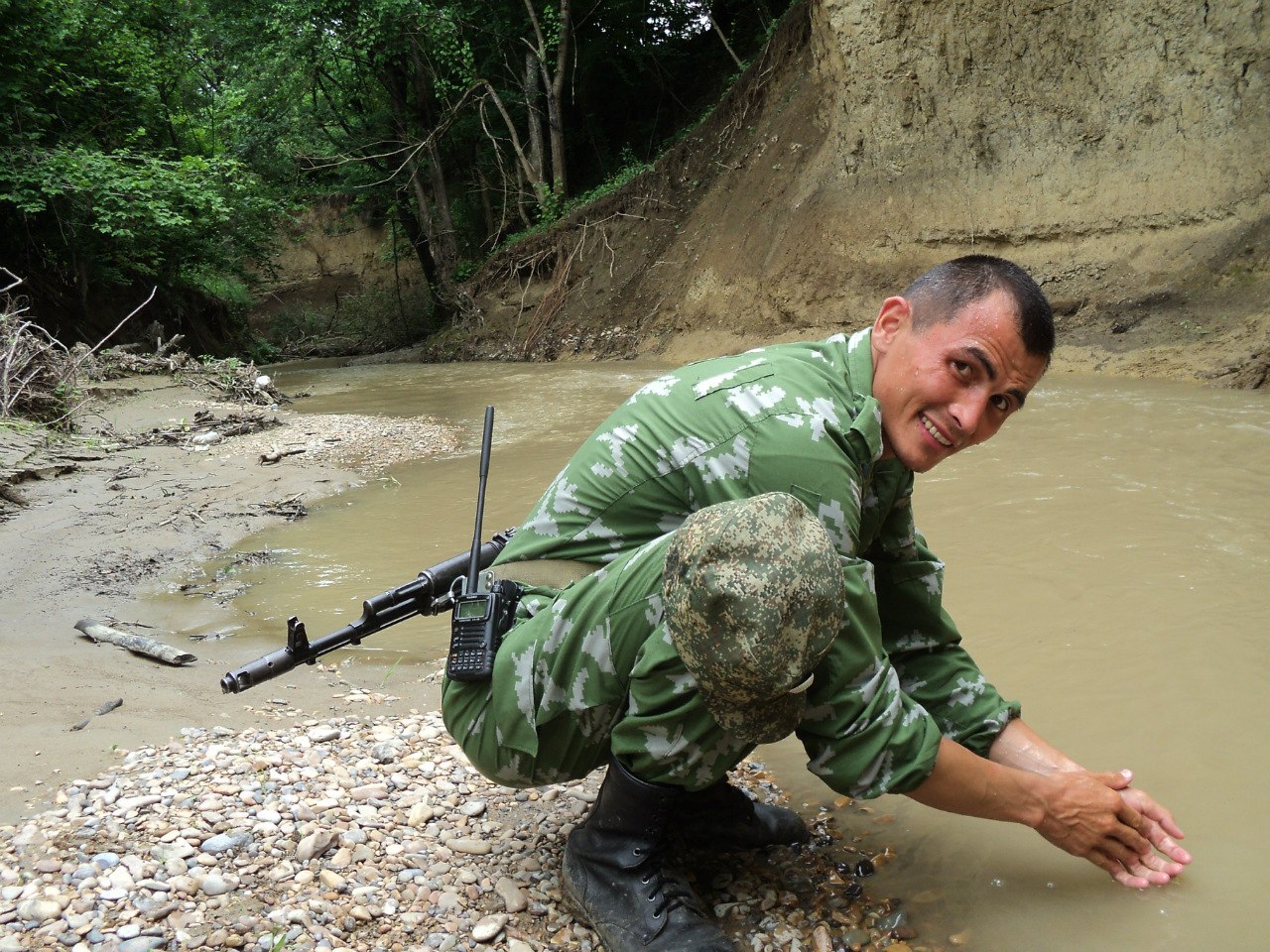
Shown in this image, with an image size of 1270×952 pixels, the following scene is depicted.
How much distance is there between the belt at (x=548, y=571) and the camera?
66.8 inches

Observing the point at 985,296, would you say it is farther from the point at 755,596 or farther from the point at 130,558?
the point at 130,558

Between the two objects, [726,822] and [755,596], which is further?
[726,822]

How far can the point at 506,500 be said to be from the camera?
196 inches

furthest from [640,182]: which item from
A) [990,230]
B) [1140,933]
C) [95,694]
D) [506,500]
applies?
[1140,933]

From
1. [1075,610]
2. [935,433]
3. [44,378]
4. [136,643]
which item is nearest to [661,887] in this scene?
[935,433]

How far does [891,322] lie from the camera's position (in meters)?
1.69

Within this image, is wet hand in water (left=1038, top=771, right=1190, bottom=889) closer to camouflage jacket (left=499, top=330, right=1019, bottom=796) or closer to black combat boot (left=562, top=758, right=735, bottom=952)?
camouflage jacket (left=499, top=330, right=1019, bottom=796)

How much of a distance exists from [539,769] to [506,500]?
342cm

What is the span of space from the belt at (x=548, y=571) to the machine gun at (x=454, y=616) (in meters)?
0.04

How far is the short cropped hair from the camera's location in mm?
1604

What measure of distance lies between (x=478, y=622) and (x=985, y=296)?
103cm

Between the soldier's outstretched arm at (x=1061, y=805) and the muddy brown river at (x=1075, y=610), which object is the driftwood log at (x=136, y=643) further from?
the soldier's outstretched arm at (x=1061, y=805)

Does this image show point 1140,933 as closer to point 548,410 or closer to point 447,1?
point 548,410

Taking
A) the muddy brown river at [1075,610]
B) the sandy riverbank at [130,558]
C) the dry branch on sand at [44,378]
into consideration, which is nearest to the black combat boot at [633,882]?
the muddy brown river at [1075,610]
